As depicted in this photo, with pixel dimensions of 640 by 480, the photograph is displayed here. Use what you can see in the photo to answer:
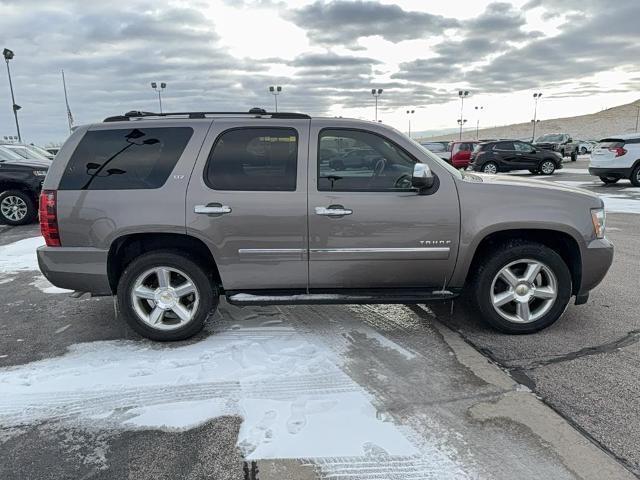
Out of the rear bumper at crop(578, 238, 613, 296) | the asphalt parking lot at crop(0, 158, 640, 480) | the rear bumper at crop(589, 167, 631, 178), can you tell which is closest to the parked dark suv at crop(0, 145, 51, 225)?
the asphalt parking lot at crop(0, 158, 640, 480)

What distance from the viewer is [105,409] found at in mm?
3119

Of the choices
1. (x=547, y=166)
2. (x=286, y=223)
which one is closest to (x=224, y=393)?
(x=286, y=223)

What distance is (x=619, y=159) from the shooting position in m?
15.4

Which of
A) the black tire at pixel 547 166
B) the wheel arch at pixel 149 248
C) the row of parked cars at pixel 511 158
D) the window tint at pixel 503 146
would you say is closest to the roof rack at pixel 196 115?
the wheel arch at pixel 149 248

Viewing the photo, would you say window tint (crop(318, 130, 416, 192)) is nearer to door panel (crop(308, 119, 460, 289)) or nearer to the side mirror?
door panel (crop(308, 119, 460, 289))

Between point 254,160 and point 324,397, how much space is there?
1.99 m

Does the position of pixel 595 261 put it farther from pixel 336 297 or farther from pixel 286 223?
pixel 286 223

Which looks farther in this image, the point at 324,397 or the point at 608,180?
the point at 608,180

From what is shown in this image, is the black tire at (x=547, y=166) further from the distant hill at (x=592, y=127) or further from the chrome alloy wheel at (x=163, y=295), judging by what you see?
the distant hill at (x=592, y=127)

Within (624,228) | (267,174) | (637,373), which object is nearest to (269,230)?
(267,174)

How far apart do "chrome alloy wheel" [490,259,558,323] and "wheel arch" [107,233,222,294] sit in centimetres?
249

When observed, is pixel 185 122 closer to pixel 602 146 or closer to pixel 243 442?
pixel 243 442

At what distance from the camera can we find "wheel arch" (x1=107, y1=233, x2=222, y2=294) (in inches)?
158

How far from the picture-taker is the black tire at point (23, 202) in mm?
10281
